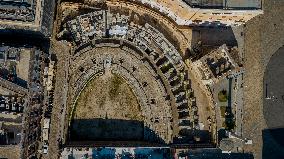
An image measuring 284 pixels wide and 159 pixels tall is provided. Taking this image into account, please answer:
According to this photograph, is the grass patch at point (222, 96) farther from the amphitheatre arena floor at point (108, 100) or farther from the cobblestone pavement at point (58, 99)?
the cobblestone pavement at point (58, 99)

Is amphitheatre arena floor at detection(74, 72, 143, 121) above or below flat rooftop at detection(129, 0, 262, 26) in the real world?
below

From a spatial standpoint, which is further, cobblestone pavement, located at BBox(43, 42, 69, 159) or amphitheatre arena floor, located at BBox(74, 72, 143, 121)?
amphitheatre arena floor, located at BBox(74, 72, 143, 121)

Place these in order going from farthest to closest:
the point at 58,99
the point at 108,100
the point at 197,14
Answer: the point at 108,100 < the point at 58,99 < the point at 197,14

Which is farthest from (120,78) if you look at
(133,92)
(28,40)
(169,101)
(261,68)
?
(261,68)

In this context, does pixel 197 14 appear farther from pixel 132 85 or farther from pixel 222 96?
pixel 132 85

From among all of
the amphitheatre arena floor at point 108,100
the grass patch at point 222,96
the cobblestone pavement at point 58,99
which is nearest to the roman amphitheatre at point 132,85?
the amphitheatre arena floor at point 108,100

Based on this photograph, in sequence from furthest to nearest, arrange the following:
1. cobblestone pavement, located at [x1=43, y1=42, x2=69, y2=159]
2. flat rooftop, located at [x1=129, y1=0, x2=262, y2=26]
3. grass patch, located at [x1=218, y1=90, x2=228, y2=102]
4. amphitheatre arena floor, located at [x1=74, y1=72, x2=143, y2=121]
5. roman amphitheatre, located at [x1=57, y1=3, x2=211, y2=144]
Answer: amphitheatre arena floor, located at [x1=74, y1=72, x2=143, y2=121], grass patch, located at [x1=218, y1=90, x2=228, y2=102], roman amphitheatre, located at [x1=57, y1=3, x2=211, y2=144], cobblestone pavement, located at [x1=43, y1=42, x2=69, y2=159], flat rooftop, located at [x1=129, y1=0, x2=262, y2=26]

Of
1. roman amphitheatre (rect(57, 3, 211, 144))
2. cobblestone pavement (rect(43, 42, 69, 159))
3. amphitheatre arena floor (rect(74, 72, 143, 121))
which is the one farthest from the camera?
amphitheatre arena floor (rect(74, 72, 143, 121))

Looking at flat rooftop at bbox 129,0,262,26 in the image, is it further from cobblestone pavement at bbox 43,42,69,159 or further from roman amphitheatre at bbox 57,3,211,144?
cobblestone pavement at bbox 43,42,69,159

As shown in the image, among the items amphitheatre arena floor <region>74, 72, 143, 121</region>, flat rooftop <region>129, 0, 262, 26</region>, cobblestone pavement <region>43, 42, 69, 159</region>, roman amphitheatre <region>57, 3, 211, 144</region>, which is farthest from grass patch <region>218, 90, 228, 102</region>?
cobblestone pavement <region>43, 42, 69, 159</region>

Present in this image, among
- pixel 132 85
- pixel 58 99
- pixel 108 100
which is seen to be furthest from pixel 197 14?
pixel 58 99

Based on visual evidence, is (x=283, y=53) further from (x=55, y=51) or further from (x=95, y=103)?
(x=55, y=51)
